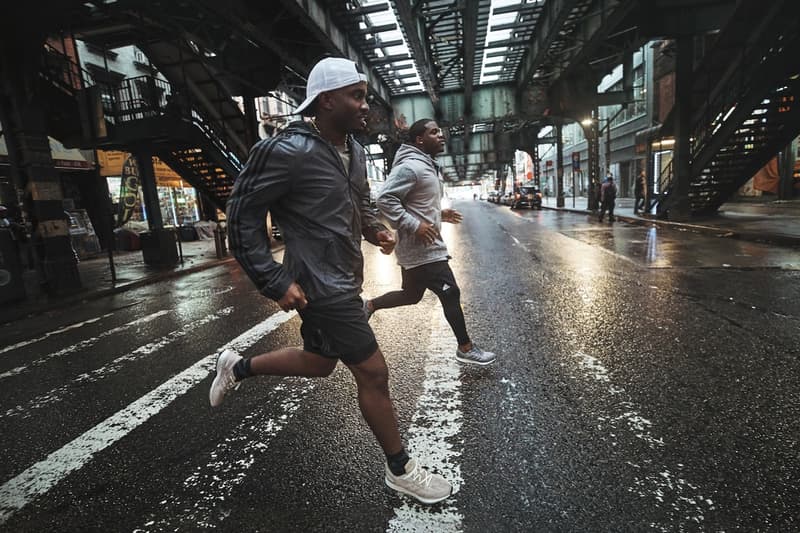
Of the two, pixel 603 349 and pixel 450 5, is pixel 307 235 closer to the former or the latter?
pixel 603 349

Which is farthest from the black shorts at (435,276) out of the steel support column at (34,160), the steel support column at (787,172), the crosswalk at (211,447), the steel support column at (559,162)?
the steel support column at (559,162)

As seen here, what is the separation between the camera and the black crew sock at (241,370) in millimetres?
2670

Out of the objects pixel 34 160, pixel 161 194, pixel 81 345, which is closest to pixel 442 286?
pixel 81 345

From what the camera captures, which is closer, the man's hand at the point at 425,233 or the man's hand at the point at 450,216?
the man's hand at the point at 425,233

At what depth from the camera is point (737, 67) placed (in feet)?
45.3

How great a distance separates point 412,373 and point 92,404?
2.63m

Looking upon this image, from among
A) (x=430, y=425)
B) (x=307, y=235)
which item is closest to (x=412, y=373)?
(x=430, y=425)

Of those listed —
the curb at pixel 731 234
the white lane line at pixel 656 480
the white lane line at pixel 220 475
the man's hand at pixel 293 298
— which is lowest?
the curb at pixel 731 234

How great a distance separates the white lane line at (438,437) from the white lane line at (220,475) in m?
0.91

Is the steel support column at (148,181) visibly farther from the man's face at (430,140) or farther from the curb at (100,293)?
the man's face at (430,140)

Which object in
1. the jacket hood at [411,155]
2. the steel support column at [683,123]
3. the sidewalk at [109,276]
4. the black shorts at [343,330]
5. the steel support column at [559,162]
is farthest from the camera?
the steel support column at [559,162]

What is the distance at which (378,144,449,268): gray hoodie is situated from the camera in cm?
375

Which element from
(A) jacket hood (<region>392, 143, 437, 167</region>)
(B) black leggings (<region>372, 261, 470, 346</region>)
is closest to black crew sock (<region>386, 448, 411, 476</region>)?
(B) black leggings (<region>372, 261, 470, 346</region>)

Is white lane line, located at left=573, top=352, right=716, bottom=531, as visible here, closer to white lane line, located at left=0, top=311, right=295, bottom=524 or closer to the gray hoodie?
the gray hoodie
